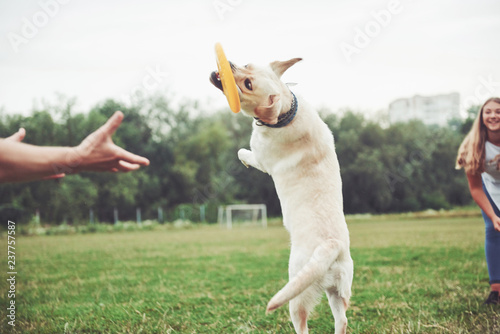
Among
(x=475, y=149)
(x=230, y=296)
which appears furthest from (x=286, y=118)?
(x=230, y=296)

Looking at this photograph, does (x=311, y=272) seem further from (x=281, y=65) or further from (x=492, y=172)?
(x=492, y=172)

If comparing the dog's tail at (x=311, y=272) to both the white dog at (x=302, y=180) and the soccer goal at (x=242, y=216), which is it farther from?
the soccer goal at (x=242, y=216)

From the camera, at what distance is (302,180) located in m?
2.56

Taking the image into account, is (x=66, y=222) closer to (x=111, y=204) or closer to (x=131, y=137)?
(x=111, y=204)

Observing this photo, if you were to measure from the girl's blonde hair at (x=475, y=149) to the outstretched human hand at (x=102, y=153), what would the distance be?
3362mm

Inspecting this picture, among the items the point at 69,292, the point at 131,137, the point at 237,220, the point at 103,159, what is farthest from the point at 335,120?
the point at 103,159

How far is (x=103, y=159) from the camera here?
1778mm

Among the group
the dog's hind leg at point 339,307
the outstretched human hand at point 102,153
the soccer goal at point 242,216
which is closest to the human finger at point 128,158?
the outstretched human hand at point 102,153

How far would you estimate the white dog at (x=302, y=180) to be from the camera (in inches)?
92.3

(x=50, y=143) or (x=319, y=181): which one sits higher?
(x=50, y=143)

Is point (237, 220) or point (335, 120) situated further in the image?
point (335, 120)

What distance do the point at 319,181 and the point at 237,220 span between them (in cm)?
2406

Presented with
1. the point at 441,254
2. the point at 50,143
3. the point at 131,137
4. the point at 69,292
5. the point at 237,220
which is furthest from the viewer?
the point at 131,137

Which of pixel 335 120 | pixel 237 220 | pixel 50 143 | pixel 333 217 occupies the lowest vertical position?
pixel 237 220
